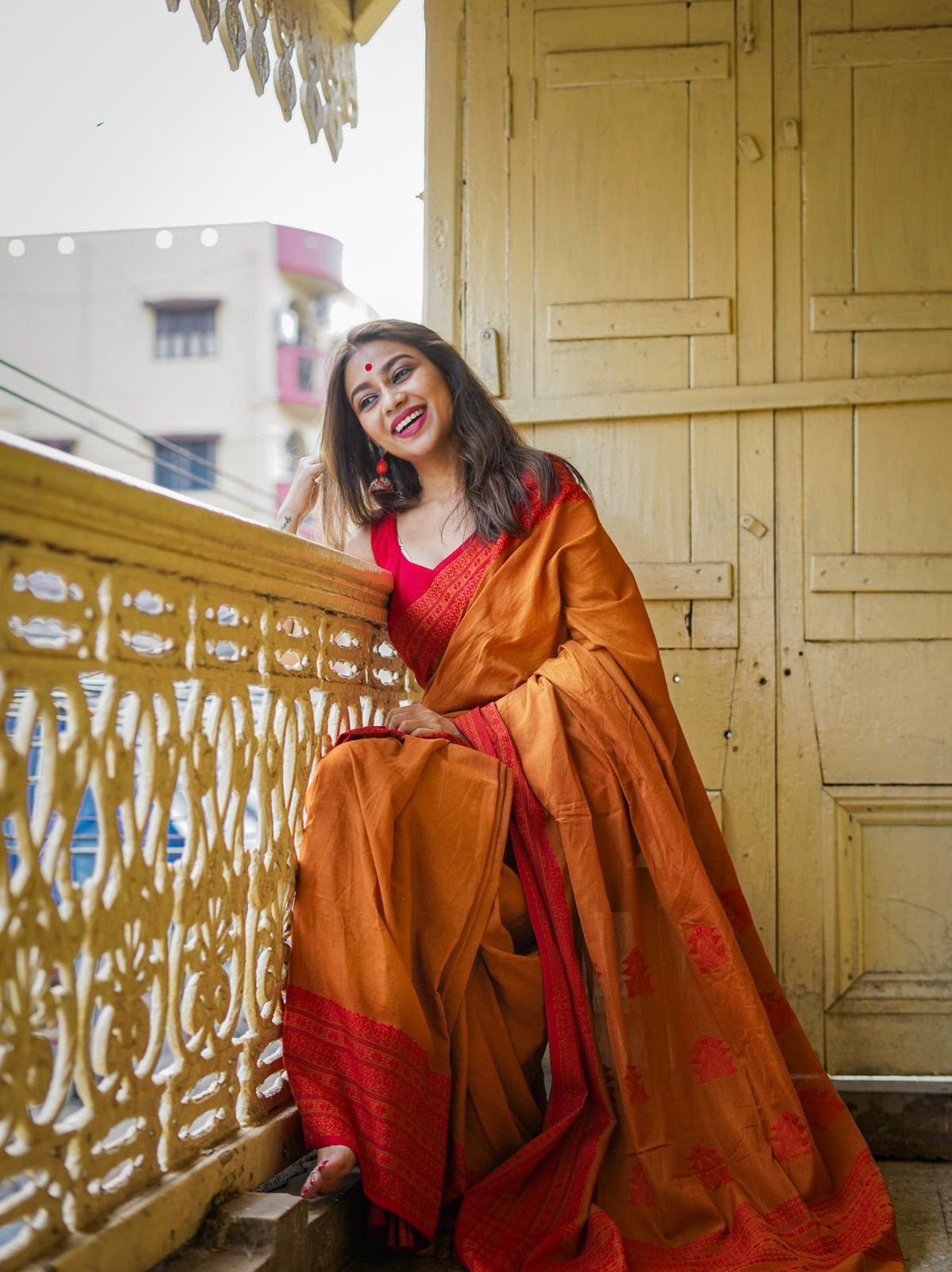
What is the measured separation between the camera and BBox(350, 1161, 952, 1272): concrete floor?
1.87 m

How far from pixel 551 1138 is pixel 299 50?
2942 mm

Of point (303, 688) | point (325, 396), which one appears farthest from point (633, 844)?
point (325, 396)

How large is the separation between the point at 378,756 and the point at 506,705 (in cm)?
35

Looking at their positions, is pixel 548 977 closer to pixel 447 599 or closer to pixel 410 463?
pixel 447 599

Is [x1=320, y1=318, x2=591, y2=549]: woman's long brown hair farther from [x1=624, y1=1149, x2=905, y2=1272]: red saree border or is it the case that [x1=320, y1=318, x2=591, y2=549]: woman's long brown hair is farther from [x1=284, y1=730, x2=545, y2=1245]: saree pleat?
[x1=624, y1=1149, x2=905, y2=1272]: red saree border

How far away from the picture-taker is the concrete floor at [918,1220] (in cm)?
187

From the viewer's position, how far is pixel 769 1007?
2389 mm

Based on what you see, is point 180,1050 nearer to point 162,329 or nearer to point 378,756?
point 378,756

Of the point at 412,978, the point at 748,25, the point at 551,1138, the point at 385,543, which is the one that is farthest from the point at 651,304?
the point at 551,1138

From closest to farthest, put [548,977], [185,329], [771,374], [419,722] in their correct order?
[548,977] < [419,722] < [771,374] < [185,329]

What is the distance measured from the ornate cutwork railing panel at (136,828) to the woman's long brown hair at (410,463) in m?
0.71

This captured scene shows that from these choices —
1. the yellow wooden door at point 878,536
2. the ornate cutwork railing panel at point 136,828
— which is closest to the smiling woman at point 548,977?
the ornate cutwork railing panel at point 136,828

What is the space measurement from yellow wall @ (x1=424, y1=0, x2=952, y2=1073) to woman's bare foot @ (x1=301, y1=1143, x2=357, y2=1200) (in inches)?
58.6

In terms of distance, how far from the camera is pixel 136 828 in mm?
1490
